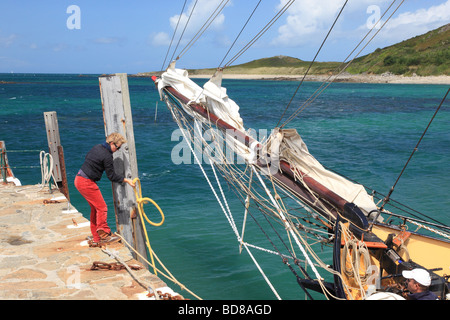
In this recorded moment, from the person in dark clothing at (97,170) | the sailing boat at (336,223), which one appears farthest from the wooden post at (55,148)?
the person in dark clothing at (97,170)

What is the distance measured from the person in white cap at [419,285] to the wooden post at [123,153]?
415 centimetres

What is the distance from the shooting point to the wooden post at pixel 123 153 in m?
6.45

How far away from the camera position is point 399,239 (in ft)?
21.0

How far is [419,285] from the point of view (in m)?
4.87

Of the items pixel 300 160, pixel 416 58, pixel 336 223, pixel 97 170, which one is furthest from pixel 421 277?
pixel 416 58

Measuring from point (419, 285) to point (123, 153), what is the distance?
471cm

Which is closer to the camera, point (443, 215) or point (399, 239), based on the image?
point (399, 239)

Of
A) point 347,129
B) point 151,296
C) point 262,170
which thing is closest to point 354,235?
point 262,170

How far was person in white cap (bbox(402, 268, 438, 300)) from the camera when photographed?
4.77 meters

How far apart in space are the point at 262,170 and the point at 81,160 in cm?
1569

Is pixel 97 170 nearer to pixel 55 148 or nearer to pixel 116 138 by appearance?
pixel 116 138

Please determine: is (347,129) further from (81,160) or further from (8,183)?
(8,183)

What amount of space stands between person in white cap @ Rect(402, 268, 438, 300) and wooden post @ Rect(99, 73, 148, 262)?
13.6ft

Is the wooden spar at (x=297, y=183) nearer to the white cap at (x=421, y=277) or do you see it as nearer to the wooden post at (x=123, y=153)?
the white cap at (x=421, y=277)
